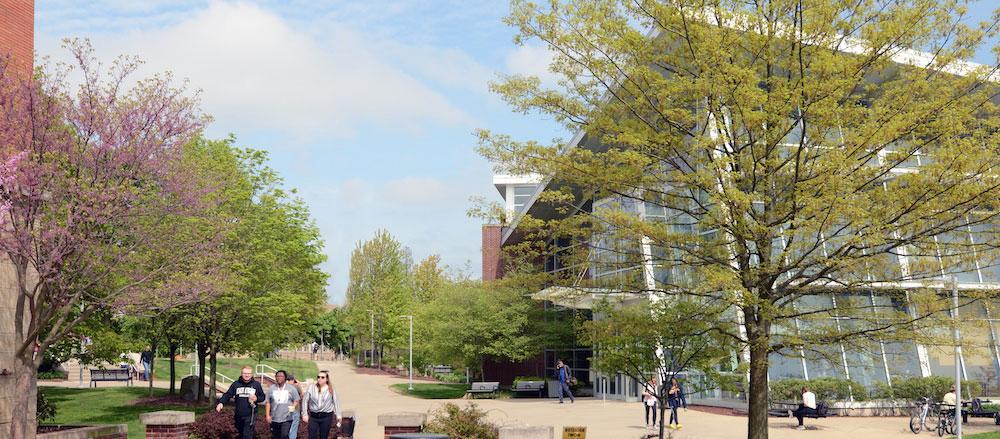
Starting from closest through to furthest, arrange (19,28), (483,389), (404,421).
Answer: (404,421) → (19,28) → (483,389)

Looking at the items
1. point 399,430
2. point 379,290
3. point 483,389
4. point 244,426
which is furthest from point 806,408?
point 379,290

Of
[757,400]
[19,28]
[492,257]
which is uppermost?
[492,257]

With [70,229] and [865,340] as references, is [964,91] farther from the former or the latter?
[70,229]

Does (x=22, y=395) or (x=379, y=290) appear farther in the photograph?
(x=379, y=290)

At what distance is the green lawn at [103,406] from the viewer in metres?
28.1

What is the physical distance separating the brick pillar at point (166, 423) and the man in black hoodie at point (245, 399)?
1373 mm

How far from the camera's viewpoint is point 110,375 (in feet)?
142

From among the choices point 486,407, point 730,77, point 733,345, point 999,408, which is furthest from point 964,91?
point 486,407

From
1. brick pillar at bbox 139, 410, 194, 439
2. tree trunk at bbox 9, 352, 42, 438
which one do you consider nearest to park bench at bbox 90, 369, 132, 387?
brick pillar at bbox 139, 410, 194, 439

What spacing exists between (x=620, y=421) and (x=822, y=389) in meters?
6.41

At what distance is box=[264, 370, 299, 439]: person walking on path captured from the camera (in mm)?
16109

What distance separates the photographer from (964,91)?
13.4 m

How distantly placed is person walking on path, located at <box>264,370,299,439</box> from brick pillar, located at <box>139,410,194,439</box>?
2149 millimetres

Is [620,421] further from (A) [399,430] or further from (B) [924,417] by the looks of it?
(A) [399,430]
